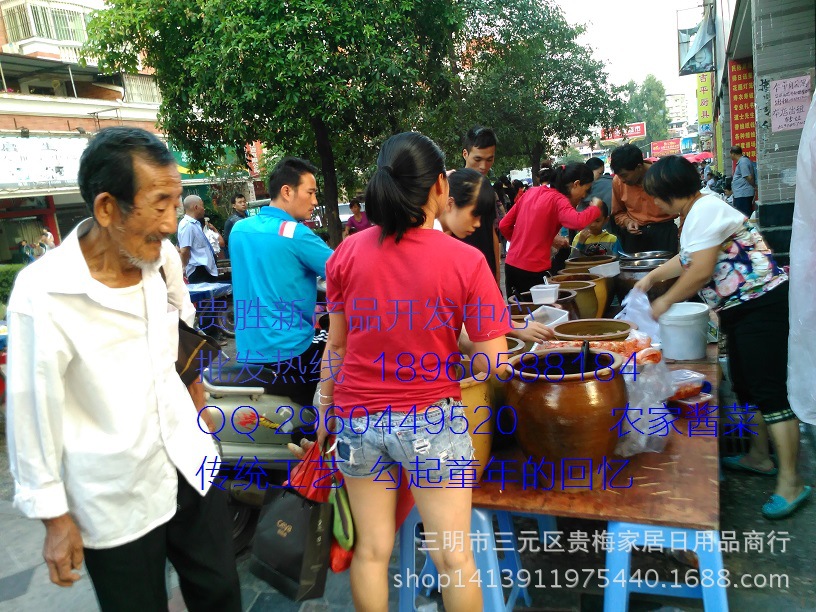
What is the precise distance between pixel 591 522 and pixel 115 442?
7.17 ft

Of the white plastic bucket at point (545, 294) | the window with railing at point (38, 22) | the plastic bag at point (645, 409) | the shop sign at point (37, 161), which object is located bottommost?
the plastic bag at point (645, 409)

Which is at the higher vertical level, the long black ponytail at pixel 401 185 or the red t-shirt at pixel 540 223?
the long black ponytail at pixel 401 185

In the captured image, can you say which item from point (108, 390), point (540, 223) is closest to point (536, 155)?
point (540, 223)

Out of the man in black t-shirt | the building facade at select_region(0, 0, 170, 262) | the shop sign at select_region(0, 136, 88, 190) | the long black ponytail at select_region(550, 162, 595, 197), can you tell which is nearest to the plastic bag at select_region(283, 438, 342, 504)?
the man in black t-shirt

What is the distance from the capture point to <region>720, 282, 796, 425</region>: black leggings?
275cm

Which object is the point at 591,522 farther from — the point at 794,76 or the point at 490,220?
the point at 794,76

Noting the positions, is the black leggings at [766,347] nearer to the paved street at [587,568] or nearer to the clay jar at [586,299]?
the paved street at [587,568]

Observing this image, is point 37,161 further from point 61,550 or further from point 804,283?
point 804,283

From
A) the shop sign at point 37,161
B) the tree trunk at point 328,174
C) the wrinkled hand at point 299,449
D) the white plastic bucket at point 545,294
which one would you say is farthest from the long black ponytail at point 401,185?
the shop sign at point 37,161

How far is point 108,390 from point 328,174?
681cm

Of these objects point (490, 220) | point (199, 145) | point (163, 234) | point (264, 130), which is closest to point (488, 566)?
point (163, 234)

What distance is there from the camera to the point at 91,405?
1508 mm

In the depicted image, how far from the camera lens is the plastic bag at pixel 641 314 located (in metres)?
2.85

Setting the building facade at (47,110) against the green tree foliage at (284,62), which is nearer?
the green tree foliage at (284,62)
